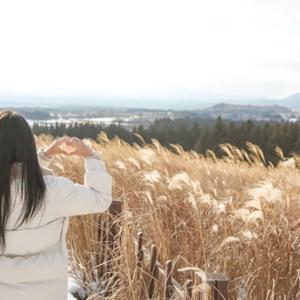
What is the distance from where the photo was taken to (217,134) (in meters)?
31.7

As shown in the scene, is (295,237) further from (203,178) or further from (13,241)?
(203,178)

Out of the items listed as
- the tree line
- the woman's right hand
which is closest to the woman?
the woman's right hand

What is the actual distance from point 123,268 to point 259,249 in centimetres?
75

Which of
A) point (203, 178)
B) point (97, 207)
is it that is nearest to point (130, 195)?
point (203, 178)

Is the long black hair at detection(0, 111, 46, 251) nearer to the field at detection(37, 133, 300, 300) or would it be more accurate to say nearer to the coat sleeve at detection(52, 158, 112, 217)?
the coat sleeve at detection(52, 158, 112, 217)

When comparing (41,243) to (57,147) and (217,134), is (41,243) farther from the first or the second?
(217,134)

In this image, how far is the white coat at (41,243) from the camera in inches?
94.7

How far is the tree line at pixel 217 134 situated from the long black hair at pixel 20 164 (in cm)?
2477

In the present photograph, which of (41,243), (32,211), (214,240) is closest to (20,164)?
(32,211)

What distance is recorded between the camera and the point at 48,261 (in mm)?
2455

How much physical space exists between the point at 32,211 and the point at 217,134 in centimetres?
2960

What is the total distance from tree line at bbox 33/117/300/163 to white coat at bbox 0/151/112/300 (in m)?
24.7

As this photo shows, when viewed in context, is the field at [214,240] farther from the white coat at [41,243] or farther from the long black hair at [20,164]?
the long black hair at [20,164]

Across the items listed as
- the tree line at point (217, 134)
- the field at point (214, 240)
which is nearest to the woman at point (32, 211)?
the field at point (214, 240)
